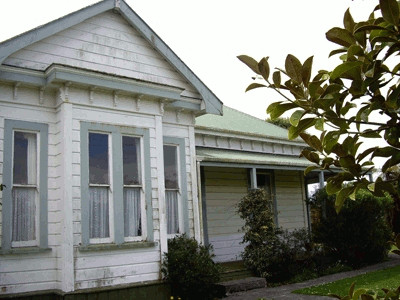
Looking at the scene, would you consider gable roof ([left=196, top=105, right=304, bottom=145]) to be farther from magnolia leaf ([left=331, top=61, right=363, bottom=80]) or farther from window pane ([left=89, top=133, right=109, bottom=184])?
magnolia leaf ([left=331, top=61, right=363, bottom=80])

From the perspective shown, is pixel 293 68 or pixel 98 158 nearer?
pixel 293 68

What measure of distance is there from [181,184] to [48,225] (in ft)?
11.4

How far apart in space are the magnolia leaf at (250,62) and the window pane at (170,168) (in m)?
9.23

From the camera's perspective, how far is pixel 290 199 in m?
17.2

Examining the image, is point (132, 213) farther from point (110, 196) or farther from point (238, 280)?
point (238, 280)

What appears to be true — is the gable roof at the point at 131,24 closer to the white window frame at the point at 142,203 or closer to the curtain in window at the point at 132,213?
the white window frame at the point at 142,203

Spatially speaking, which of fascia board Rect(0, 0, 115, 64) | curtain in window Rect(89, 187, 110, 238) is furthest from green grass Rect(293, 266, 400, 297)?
fascia board Rect(0, 0, 115, 64)

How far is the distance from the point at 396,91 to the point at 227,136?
13309 mm

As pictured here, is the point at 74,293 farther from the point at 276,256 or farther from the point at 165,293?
the point at 276,256

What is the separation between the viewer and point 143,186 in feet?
32.8

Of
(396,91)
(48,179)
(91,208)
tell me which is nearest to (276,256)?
(91,208)

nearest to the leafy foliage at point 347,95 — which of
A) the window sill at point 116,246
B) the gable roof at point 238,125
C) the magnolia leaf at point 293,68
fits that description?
the magnolia leaf at point 293,68

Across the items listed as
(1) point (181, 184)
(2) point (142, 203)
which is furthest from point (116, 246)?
(1) point (181, 184)

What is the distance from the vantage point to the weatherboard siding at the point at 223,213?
14.1 metres
